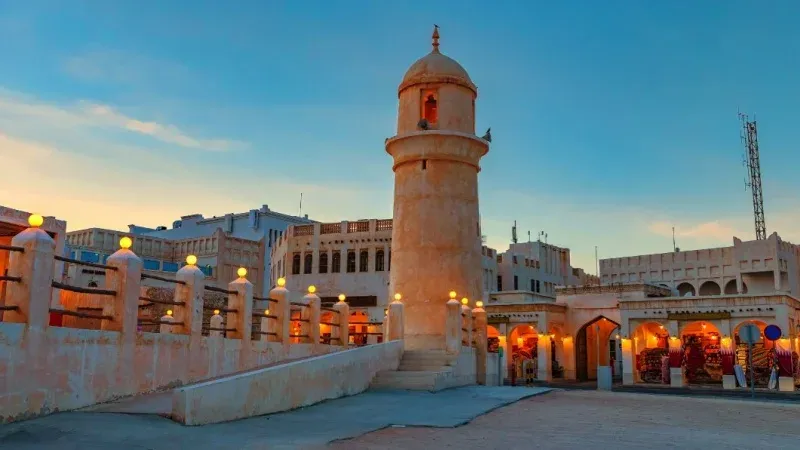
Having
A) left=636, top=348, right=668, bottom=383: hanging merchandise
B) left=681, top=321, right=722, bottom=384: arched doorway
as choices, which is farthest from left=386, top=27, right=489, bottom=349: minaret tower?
left=636, top=348, right=668, bottom=383: hanging merchandise

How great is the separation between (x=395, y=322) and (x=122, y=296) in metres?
9.62

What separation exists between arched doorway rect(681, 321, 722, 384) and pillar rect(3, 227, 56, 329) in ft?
101

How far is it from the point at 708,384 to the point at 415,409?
2571cm

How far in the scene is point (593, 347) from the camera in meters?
43.1

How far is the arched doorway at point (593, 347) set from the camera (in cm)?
4222

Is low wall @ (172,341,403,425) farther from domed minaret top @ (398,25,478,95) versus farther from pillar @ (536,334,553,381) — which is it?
pillar @ (536,334,553,381)

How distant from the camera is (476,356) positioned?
70.1 feet

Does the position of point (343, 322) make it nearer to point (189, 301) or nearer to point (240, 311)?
point (240, 311)

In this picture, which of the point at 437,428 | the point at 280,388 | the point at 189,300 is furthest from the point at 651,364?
the point at 189,300

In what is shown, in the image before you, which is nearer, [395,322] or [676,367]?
[395,322]

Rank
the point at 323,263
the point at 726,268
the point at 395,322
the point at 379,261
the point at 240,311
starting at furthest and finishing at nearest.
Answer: the point at 726,268
the point at 323,263
the point at 379,261
the point at 395,322
the point at 240,311

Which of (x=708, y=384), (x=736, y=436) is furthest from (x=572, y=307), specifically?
(x=736, y=436)

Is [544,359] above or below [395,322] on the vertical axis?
below

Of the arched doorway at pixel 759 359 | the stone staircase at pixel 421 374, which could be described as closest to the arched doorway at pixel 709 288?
the arched doorway at pixel 759 359
